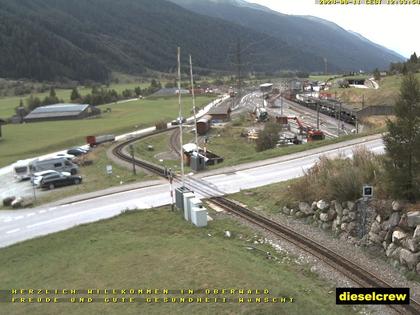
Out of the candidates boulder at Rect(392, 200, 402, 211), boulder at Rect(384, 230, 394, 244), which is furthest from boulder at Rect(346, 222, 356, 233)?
boulder at Rect(392, 200, 402, 211)

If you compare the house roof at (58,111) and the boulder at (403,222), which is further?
the house roof at (58,111)

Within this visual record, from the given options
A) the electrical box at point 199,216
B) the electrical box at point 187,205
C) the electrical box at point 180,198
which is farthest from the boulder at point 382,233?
the electrical box at point 180,198

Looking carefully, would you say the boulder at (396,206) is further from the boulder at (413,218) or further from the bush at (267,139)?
the bush at (267,139)

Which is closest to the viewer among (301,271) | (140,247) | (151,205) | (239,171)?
(301,271)

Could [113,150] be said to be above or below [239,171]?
below

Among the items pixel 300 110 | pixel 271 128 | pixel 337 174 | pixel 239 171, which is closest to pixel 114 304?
pixel 337 174

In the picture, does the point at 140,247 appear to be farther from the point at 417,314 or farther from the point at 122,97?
the point at 122,97

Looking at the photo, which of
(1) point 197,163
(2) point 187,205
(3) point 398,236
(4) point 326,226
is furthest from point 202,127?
(3) point 398,236
